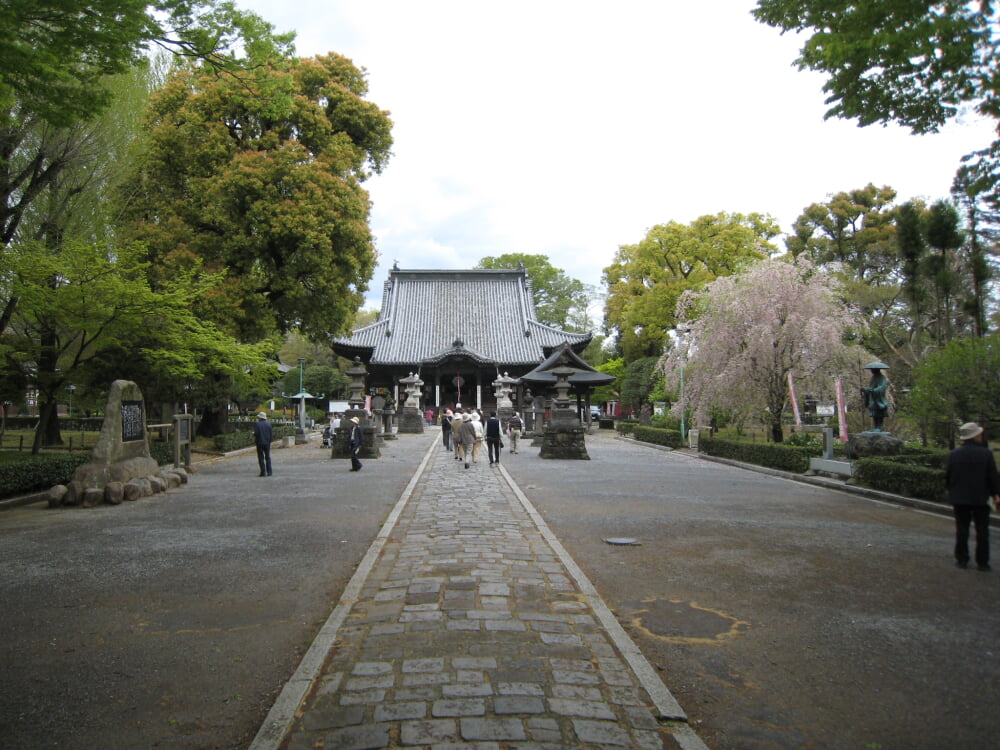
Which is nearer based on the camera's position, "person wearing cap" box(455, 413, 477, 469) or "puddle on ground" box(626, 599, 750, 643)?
"puddle on ground" box(626, 599, 750, 643)

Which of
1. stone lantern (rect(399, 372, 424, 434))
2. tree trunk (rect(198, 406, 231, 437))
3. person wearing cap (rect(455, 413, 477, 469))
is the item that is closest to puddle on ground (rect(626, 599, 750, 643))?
person wearing cap (rect(455, 413, 477, 469))

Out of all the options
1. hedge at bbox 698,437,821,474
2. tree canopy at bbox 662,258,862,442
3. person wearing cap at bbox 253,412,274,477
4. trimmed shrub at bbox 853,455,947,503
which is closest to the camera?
trimmed shrub at bbox 853,455,947,503

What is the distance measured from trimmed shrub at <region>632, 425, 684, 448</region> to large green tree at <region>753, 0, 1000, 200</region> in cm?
1787

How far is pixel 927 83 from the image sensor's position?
751 cm

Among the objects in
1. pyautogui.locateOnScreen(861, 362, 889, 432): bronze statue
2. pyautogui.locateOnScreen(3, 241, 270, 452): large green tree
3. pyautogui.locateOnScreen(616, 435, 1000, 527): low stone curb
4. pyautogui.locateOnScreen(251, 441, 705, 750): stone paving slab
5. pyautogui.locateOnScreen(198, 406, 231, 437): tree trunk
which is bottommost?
pyautogui.locateOnScreen(616, 435, 1000, 527): low stone curb

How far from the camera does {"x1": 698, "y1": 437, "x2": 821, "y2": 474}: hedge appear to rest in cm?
1573

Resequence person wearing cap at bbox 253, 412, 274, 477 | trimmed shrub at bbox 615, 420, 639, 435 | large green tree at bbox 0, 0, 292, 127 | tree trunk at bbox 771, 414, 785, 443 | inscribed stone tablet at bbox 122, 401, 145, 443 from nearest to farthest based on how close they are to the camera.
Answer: large green tree at bbox 0, 0, 292, 127
inscribed stone tablet at bbox 122, 401, 145, 443
person wearing cap at bbox 253, 412, 274, 477
tree trunk at bbox 771, 414, 785, 443
trimmed shrub at bbox 615, 420, 639, 435

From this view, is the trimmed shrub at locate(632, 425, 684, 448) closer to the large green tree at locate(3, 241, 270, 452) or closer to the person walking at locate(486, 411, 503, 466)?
the person walking at locate(486, 411, 503, 466)

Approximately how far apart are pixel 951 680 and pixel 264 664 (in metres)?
4.47

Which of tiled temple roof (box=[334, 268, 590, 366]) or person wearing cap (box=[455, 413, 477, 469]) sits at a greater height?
tiled temple roof (box=[334, 268, 590, 366])

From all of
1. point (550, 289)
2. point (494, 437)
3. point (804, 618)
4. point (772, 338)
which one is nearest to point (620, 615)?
point (804, 618)

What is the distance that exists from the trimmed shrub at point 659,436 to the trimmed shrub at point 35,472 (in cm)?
2037

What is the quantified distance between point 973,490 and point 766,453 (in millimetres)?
10861

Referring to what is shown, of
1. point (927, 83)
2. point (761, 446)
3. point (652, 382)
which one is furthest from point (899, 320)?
point (927, 83)
